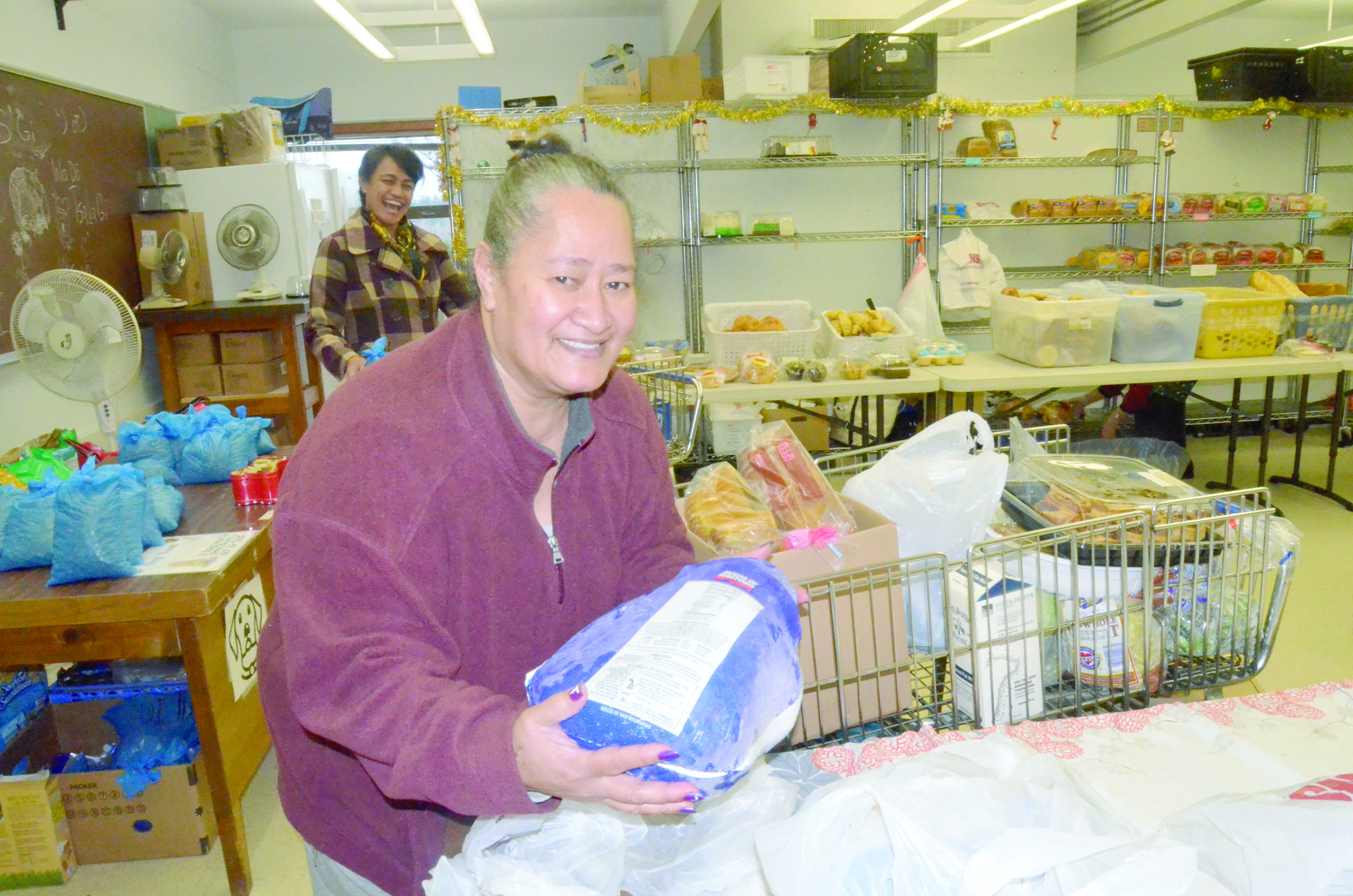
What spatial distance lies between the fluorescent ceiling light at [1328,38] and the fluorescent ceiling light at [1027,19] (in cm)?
→ 150

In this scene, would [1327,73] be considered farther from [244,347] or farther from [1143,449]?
[244,347]

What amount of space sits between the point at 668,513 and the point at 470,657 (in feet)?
1.25

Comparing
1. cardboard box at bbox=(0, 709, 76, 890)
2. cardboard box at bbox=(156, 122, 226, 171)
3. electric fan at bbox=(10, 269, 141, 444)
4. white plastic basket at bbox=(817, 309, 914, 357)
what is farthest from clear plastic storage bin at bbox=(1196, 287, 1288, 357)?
cardboard box at bbox=(156, 122, 226, 171)

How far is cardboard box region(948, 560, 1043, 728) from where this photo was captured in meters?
1.40

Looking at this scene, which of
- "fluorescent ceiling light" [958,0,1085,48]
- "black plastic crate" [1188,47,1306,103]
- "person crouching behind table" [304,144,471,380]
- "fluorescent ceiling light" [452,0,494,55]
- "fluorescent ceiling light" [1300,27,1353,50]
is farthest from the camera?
"black plastic crate" [1188,47,1306,103]

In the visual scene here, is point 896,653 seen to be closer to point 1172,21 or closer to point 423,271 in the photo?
point 423,271

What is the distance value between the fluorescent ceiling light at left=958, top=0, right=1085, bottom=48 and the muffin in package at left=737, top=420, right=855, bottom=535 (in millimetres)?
4065

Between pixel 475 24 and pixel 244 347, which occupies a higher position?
pixel 475 24

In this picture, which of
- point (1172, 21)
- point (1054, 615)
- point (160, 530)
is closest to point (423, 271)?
point (160, 530)

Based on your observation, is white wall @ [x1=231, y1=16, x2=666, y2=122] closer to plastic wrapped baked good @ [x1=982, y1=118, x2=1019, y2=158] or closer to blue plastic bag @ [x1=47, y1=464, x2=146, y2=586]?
plastic wrapped baked good @ [x1=982, y1=118, x2=1019, y2=158]

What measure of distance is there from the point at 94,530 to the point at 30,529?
197mm

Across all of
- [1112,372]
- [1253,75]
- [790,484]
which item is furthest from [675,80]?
[790,484]

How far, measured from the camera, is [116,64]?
5641 millimetres

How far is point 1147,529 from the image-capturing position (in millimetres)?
1432
